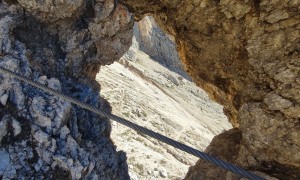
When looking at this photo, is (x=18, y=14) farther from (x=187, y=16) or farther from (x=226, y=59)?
(x=226, y=59)

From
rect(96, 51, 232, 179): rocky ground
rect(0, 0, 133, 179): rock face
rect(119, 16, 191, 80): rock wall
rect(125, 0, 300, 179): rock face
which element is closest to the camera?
rect(125, 0, 300, 179): rock face

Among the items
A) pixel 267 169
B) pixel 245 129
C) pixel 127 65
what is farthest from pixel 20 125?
pixel 127 65

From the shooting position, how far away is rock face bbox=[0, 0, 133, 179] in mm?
8421

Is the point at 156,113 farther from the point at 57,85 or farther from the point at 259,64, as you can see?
the point at 259,64

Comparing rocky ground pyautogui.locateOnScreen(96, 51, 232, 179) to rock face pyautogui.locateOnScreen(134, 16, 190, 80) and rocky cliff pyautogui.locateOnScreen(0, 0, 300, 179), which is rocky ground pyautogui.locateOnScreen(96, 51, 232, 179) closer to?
rock face pyautogui.locateOnScreen(134, 16, 190, 80)

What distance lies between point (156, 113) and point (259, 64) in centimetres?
2260

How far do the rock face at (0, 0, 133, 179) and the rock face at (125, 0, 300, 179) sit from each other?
2.28m

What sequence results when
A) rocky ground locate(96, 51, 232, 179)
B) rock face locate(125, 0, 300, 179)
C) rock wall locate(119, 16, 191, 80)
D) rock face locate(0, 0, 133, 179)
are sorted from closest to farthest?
rock face locate(125, 0, 300, 179) → rock face locate(0, 0, 133, 179) → rocky ground locate(96, 51, 232, 179) → rock wall locate(119, 16, 191, 80)

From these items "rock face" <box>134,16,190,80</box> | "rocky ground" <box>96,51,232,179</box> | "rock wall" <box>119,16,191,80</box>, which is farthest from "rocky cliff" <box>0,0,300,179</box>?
"rock face" <box>134,16,190,80</box>

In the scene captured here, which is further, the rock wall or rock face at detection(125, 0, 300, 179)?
the rock wall

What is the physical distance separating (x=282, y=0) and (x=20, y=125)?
6.81 m

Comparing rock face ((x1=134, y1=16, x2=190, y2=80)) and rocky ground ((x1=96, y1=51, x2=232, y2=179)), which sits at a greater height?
rock face ((x1=134, y1=16, x2=190, y2=80))

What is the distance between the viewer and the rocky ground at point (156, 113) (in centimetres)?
2211

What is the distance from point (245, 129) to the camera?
29.6 ft
